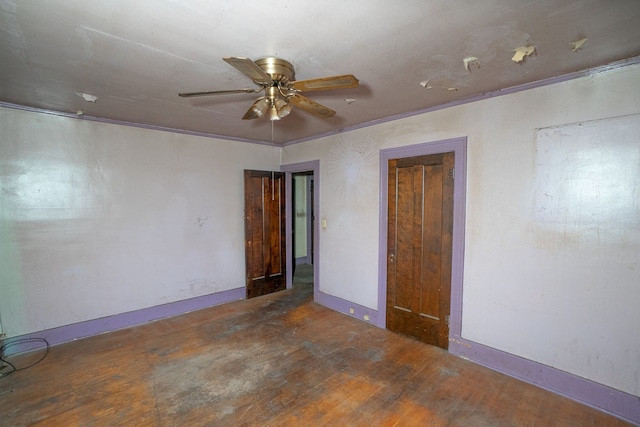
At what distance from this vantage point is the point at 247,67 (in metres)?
1.57

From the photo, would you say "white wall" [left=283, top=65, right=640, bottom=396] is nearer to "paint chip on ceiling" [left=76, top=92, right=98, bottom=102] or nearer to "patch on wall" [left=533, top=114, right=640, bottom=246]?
"patch on wall" [left=533, top=114, right=640, bottom=246]

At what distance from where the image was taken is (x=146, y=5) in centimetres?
142

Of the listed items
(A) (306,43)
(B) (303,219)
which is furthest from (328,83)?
(B) (303,219)

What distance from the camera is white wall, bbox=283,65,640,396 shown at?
2.06 m

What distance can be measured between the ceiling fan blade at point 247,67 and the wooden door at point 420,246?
207cm

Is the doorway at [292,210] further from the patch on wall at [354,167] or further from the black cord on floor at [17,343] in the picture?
the black cord on floor at [17,343]

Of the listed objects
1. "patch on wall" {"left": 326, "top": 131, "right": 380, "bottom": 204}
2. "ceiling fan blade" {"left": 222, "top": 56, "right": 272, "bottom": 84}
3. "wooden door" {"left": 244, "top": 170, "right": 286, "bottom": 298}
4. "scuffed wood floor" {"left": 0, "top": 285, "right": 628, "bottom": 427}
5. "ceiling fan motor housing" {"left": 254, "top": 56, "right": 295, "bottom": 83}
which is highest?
"ceiling fan motor housing" {"left": 254, "top": 56, "right": 295, "bottom": 83}

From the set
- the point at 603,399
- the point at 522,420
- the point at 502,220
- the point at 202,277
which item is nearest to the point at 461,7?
the point at 502,220

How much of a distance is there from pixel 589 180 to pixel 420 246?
156 cm

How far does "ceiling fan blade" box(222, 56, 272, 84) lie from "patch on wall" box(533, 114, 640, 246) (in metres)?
2.41

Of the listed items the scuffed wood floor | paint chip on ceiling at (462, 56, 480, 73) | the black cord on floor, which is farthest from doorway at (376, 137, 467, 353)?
the black cord on floor

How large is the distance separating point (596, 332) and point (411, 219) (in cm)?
179

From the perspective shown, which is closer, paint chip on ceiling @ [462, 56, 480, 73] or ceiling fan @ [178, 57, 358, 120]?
ceiling fan @ [178, 57, 358, 120]

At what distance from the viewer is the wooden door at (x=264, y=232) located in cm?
463
